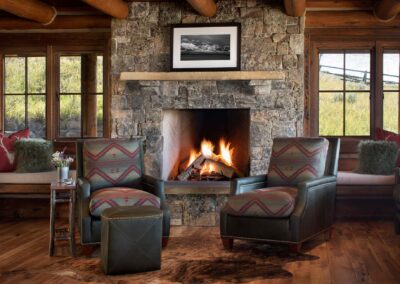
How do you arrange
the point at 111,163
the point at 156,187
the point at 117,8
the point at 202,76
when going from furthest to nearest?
1. the point at 202,76
2. the point at 117,8
3. the point at 111,163
4. the point at 156,187

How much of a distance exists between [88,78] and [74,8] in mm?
864

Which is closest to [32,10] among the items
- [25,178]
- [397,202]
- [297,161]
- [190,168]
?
[25,178]

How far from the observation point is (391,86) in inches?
278

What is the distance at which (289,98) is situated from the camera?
6547 mm

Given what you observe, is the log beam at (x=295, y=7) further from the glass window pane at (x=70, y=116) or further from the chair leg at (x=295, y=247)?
the glass window pane at (x=70, y=116)

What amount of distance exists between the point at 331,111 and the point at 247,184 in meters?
2.13

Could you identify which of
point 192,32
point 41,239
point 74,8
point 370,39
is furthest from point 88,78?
point 370,39

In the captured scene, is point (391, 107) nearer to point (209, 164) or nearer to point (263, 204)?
point (209, 164)

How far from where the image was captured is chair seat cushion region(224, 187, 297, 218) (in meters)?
4.98

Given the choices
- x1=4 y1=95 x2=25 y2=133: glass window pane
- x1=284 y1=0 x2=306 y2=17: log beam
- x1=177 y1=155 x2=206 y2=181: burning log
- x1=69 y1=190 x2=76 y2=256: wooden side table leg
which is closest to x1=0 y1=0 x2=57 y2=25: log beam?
x1=4 y1=95 x2=25 y2=133: glass window pane

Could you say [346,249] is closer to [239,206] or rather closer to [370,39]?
[239,206]

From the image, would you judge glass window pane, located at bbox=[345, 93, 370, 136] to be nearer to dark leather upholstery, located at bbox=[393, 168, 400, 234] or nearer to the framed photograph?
dark leather upholstery, located at bbox=[393, 168, 400, 234]

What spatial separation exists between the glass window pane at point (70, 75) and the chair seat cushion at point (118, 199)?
2.52 meters

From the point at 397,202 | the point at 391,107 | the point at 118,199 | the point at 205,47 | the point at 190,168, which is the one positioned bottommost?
the point at 397,202
